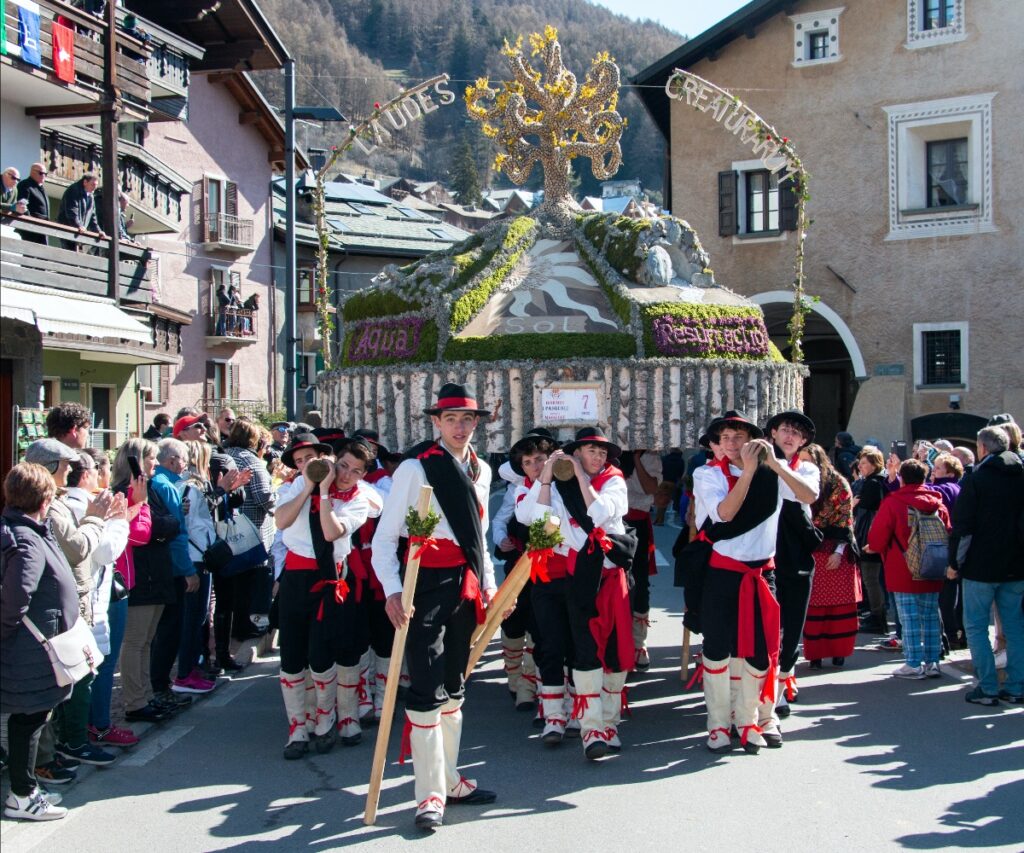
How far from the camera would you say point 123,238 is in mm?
17766

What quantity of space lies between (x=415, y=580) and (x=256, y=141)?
30.9m

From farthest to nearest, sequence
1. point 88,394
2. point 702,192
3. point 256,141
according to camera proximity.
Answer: point 256,141
point 702,192
point 88,394

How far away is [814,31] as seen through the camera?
23.5 meters

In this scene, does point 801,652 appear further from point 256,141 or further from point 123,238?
point 256,141

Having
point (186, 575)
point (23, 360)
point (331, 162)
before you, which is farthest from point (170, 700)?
point (23, 360)

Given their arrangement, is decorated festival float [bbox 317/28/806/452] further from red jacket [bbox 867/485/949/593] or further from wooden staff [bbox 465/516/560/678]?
wooden staff [bbox 465/516/560/678]

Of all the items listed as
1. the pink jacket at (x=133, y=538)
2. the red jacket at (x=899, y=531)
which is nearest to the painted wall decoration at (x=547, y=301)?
the red jacket at (x=899, y=531)

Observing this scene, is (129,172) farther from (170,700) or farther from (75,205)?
(170,700)

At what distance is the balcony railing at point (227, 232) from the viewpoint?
32.0 meters

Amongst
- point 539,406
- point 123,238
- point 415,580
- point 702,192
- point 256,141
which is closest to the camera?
point 415,580

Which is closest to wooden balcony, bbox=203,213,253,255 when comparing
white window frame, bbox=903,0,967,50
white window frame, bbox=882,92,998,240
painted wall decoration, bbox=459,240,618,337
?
white window frame, bbox=882,92,998,240

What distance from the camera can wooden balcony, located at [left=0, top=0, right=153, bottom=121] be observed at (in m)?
14.5

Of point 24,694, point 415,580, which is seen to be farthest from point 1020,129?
point 24,694

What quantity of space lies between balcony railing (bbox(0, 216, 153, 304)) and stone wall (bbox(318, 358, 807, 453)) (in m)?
6.61
